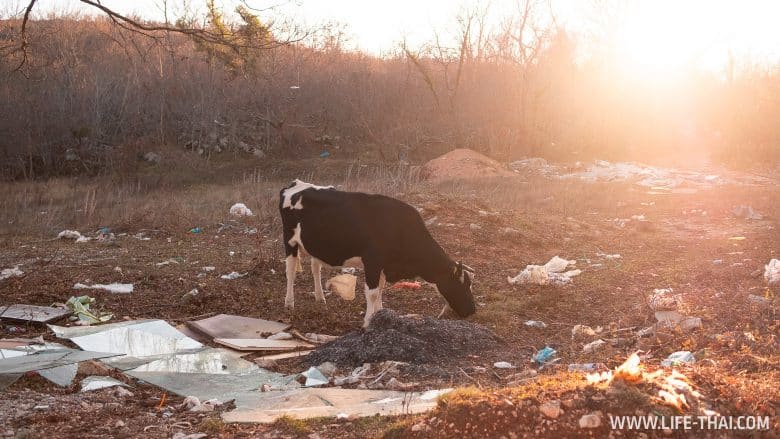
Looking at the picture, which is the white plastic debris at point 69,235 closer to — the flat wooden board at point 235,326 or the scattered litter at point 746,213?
the flat wooden board at point 235,326

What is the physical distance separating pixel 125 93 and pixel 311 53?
32.6ft

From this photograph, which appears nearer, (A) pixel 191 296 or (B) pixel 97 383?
(B) pixel 97 383

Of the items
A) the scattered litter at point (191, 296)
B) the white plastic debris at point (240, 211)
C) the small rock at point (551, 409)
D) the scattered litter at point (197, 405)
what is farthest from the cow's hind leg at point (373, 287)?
the white plastic debris at point (240, 211)

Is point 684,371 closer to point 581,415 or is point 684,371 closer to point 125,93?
point 581,415

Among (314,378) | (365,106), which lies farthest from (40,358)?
(365,106)

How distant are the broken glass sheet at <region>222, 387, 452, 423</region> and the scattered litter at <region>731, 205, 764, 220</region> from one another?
10906 millimetres

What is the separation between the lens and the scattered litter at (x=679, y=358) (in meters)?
5.50

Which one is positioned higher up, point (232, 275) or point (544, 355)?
point (544, 355)

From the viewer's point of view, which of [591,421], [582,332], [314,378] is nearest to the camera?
[591,421]

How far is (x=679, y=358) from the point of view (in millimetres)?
5715

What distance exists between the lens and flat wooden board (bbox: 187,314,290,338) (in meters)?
7.21

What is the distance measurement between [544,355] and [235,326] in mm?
3128

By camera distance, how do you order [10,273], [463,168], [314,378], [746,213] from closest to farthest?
[314,378] → [10,273] → [746,213] → [463,168]

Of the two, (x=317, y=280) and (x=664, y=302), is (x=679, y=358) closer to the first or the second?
(x=664, y=302)
